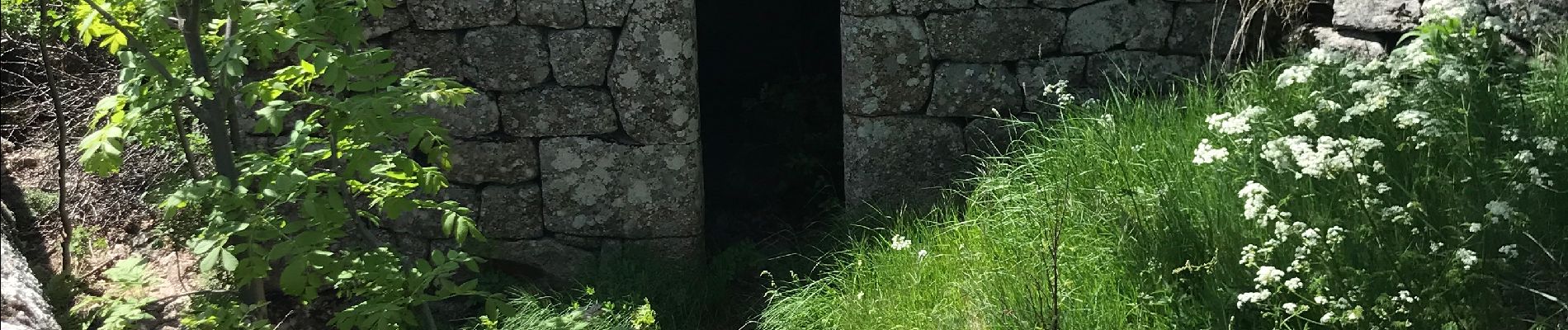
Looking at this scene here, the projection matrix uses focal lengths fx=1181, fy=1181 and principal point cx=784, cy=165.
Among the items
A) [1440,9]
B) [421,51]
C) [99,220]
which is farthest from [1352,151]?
[99,220]

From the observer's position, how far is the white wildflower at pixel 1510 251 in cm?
234

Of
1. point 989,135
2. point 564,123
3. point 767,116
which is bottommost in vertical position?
point 767,116

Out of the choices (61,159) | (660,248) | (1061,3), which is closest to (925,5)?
(1061,3)

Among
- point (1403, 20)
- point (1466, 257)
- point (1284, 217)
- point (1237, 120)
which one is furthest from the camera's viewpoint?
point (1403, 20)

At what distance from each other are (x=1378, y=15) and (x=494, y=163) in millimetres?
2774

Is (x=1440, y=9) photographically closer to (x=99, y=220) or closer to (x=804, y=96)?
(x=804, y=96)

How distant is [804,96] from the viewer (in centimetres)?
481

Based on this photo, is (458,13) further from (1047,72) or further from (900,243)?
(1047,72)

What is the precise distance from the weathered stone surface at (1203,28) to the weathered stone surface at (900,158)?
76 cm

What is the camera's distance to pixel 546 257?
13.5 feet

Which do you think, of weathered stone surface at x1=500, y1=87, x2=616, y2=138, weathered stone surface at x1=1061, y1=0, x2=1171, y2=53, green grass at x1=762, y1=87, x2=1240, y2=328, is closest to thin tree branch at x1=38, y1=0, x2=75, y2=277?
weathered stone surface at x1=500, y1=87, x2=616, y2=138

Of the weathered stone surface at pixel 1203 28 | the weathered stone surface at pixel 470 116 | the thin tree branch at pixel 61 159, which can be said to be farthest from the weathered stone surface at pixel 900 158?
the thin tree branch at pixel 61 159

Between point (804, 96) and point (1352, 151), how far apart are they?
2590mm

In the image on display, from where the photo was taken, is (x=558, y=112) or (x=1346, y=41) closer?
(x=1346, y=41)
